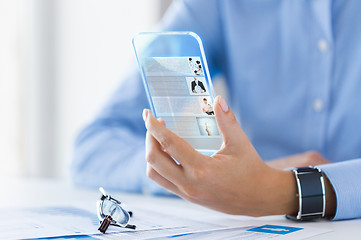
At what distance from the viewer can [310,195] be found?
2.27 ft

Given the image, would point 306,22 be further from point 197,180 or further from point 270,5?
point 197,180

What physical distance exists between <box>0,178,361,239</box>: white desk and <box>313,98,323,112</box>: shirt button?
43cm

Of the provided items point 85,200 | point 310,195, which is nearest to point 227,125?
point 310,195

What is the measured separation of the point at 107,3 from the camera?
255cm

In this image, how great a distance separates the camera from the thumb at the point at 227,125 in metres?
0.63

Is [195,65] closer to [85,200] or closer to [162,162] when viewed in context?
[162,162]

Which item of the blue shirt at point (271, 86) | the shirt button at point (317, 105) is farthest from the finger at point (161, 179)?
the shirt button at point (317, 105)

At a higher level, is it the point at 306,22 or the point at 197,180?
the point at 306,22

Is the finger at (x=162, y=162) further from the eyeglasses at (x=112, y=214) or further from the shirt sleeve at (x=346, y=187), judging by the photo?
the shirt sleeve at (x=346, y=187)

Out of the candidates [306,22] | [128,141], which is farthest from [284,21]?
[128,141]

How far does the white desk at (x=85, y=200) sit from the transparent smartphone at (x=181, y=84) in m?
0.15

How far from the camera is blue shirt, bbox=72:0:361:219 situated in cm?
112

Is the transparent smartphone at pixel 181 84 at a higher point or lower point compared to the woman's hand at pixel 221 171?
higher

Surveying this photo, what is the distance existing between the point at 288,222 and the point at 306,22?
2.09 ft
